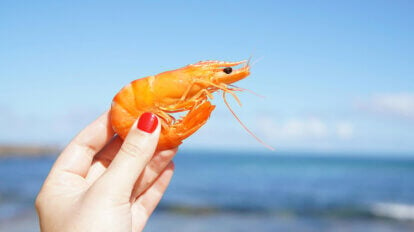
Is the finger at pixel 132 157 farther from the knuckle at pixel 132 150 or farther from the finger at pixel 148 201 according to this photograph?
the finger at pixel 148 201

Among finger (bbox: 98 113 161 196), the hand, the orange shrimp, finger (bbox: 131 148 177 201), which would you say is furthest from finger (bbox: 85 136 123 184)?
finger (bbox: 98 113 161 196)

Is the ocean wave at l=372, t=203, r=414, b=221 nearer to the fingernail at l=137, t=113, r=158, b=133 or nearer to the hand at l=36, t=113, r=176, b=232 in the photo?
the hand at l=36, t=113, r=176, b=232

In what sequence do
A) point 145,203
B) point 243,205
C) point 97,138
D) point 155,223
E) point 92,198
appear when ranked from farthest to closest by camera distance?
point 243,205, point 155,223, point 145,203, point 97,138, point 92,198

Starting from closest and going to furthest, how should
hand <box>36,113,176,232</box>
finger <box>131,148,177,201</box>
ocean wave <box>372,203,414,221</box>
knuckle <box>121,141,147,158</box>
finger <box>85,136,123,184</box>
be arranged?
1. hand <box>36,113,176,232</box>
2. knuckle <box>121,141,147,158</box>
3. finger <box>131,148,177,201</box>
4. finger <box>85,136,123,184</box>
5. ocean wave <box>372,203,414,221</box>

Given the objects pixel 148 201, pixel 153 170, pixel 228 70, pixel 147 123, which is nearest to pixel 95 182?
pixel 147 123

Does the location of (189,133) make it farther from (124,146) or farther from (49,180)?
(49,180)

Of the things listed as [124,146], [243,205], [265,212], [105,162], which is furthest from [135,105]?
[243,205]
